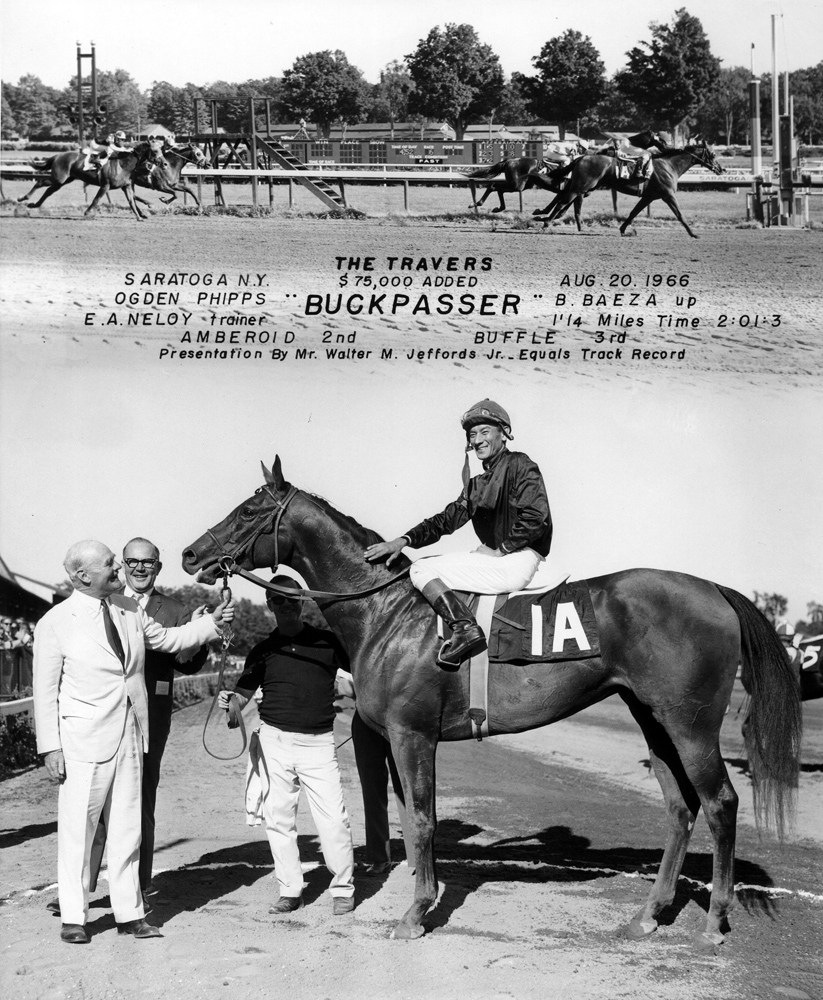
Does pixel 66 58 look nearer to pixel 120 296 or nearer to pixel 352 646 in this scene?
pixel 120 296

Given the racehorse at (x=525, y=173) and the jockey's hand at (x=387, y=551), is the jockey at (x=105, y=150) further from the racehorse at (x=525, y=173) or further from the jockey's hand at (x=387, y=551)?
the jockey's hand at (x=387, y=551)

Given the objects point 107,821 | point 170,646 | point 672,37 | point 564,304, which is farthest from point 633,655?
point 672,37

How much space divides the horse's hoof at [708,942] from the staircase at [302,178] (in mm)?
6754

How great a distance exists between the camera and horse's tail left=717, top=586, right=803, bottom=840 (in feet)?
18.0

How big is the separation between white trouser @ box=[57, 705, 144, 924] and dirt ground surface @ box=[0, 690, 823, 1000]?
20cm

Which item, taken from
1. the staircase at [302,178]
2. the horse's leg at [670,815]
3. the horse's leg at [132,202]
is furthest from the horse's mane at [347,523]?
the horse's leg at [132,202]

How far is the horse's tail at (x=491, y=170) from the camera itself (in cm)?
980

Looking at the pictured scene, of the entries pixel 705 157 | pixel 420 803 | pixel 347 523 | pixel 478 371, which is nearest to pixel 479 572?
pixel 347 523

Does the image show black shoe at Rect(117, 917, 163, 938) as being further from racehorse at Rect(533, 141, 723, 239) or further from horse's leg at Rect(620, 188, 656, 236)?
horse's leg at Rect(620, 188, 656, 236)

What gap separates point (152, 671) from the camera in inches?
227

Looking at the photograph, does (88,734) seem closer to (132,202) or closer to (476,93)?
(132,202)

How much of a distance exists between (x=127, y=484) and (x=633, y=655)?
555cm

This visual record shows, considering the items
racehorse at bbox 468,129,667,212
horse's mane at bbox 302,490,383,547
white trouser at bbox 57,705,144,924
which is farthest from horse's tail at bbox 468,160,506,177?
white trouser at bbox 57,705,144,924

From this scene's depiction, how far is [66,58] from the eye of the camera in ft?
30.2
